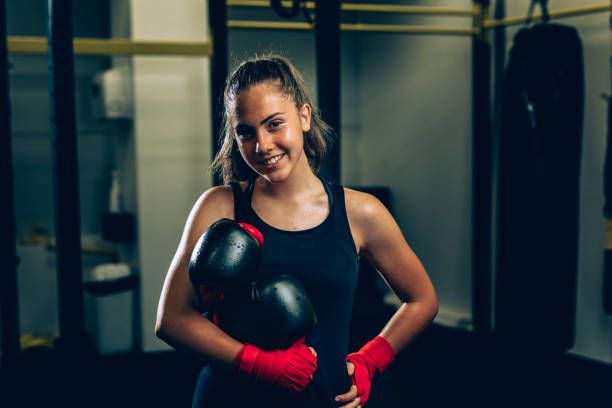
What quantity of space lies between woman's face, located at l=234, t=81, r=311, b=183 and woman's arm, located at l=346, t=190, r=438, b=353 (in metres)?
0.20

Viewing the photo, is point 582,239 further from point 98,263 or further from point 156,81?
point 98,263

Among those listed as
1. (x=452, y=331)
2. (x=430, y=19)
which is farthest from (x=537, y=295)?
(x=430, y=19)

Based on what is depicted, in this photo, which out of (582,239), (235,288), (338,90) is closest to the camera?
(235,288)

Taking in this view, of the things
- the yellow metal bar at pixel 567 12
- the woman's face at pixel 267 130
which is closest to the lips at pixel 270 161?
the woman's face at pixel 267 130

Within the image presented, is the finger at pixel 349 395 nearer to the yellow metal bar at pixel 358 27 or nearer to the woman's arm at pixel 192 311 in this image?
the woman's arm at pixel 192 311

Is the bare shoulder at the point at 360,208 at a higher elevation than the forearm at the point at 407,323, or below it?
higher

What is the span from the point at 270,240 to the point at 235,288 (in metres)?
0.15

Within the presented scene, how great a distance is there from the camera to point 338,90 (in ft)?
8.77

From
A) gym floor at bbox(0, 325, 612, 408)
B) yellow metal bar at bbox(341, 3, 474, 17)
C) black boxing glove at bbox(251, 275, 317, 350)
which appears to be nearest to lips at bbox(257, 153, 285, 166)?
black boxing glove at bbox(251, 275, 317, 350)

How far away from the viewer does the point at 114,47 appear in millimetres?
3227

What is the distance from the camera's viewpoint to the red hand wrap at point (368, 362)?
1.50 m

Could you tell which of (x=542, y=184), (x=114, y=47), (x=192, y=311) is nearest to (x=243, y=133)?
(x=192, y=311)

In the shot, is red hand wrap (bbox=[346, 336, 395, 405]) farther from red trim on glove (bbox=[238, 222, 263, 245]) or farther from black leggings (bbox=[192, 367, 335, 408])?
red trim on glove (bbox=[238, 222, 263, 245])

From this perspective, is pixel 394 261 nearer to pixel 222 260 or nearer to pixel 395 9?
pixel 222 260
